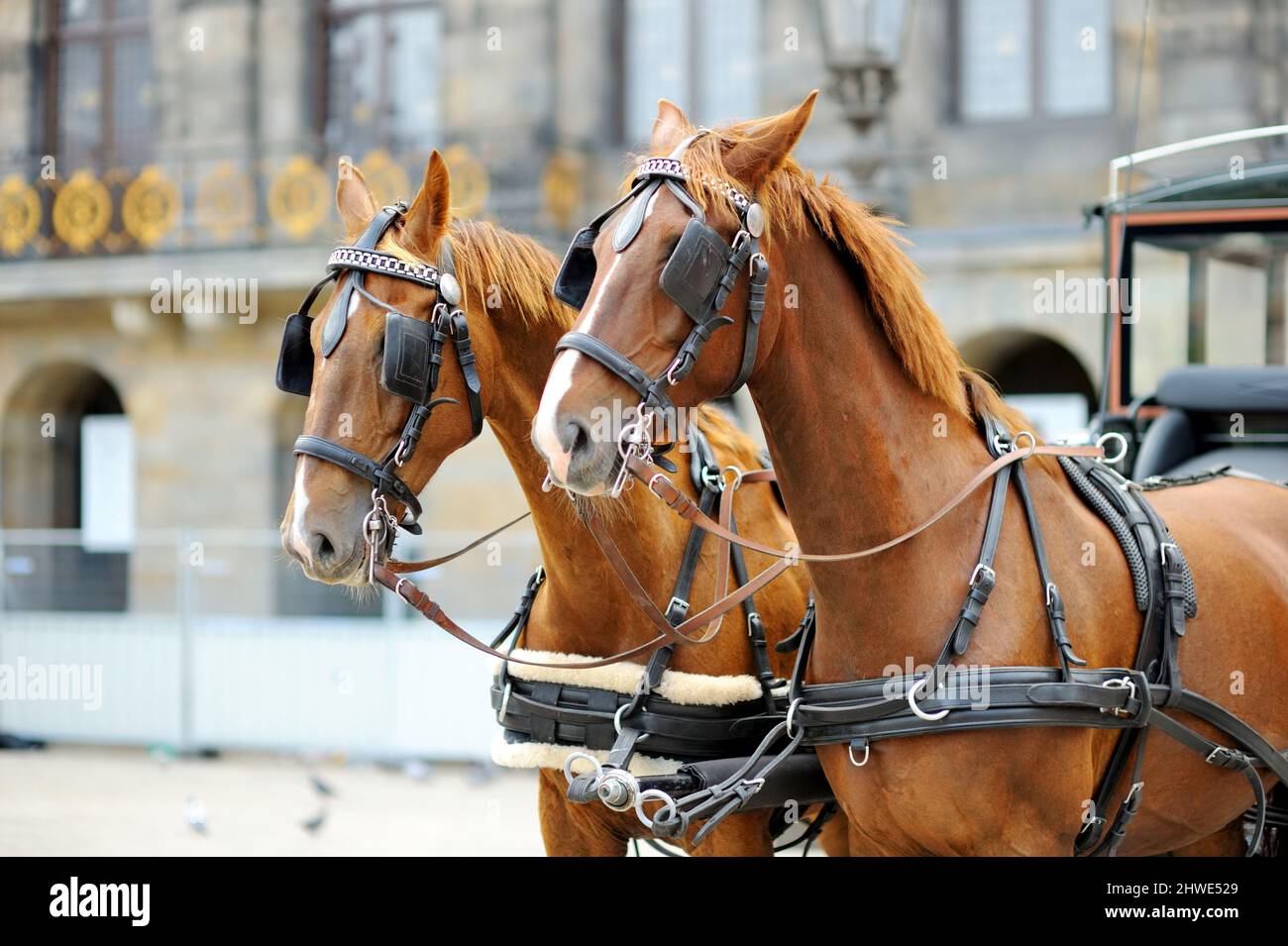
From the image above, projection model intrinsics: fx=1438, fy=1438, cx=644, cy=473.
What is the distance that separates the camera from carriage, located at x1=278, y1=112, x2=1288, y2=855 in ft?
9.61

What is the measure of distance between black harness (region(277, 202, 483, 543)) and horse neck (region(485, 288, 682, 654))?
0.13 metres

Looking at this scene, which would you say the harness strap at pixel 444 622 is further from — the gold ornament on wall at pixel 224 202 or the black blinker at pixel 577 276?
the gold ornament on wall at pixel 224 202

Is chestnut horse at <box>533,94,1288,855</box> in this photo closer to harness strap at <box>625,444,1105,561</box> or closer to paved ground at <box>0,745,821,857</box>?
harness strap at <box>625,444,1105,561</box>

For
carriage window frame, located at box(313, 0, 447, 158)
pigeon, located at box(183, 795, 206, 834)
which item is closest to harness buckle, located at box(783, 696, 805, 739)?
pigeon, located at box(183, 795, 206, 834)

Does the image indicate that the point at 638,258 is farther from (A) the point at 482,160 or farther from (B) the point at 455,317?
(A) the point at 482,160

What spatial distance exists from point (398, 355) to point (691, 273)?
35.5 inches

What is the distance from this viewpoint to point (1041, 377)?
45.1 ft

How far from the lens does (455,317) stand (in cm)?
357

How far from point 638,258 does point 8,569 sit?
9718 mm

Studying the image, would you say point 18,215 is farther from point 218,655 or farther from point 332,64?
point 218,655

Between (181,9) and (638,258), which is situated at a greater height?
(181,9)

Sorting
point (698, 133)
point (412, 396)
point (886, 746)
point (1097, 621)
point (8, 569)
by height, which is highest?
point (698, 133)

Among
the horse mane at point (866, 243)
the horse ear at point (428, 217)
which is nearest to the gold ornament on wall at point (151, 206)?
the horse ear at point (428, 217)

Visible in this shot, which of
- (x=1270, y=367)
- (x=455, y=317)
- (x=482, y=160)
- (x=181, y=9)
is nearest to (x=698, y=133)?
(x=455, y=317)
